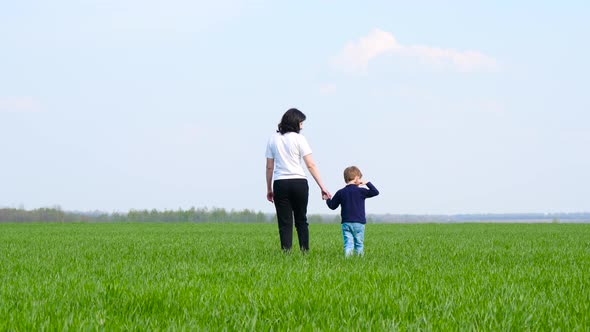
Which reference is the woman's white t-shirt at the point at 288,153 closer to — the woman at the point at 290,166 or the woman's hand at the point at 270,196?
the woman at the point at 290,166

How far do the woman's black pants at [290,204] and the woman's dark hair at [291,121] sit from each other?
0.78 meters

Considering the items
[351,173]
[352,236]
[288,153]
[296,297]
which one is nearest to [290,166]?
[288,153]

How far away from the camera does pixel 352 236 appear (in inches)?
419

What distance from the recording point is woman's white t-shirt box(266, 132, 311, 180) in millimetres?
10218

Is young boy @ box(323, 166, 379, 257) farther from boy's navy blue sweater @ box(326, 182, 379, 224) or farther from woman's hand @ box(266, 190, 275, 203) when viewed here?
woman's hand @ box(266, 190, 275, 203)

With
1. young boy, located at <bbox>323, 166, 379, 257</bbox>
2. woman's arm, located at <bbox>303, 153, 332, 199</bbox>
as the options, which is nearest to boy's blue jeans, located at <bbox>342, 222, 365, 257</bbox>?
young boy, located at <bbox>323, 166, 379, 257</bbox>

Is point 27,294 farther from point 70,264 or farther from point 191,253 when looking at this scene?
point 191,253

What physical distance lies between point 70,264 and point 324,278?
14.2ft

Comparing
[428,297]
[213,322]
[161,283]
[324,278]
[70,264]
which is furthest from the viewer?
[70,264]

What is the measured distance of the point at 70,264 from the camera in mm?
9633

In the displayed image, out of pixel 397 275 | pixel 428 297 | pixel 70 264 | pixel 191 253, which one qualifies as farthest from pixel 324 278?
pixel 191 253

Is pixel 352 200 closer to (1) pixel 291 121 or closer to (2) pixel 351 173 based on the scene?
(2) pixel 351 173

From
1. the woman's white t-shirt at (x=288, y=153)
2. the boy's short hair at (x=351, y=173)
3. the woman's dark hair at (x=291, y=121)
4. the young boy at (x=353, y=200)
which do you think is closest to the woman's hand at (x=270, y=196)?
the woman's white t-shirt at (x=288, y=153)

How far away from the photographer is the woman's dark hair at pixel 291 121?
1033 cm
